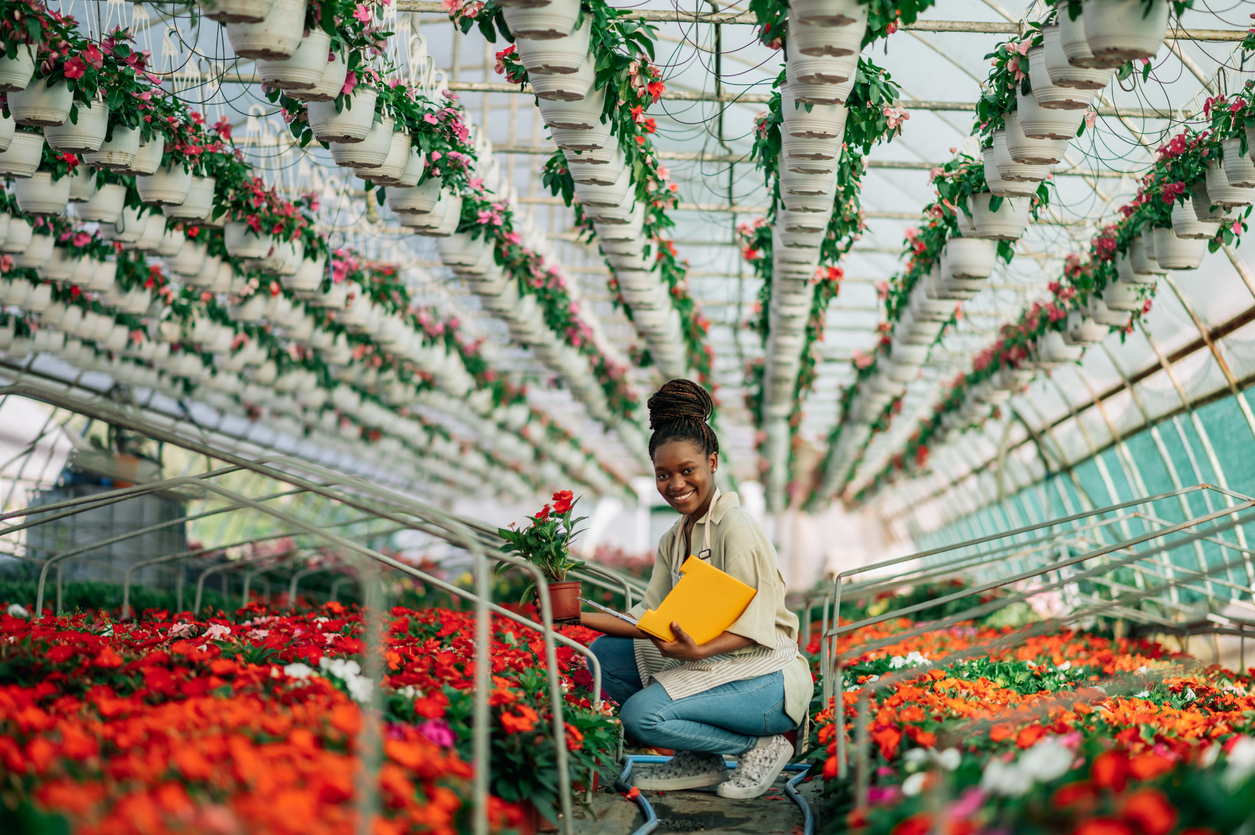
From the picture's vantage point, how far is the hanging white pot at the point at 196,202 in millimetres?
4730

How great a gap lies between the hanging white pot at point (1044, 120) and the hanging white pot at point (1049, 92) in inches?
5.2

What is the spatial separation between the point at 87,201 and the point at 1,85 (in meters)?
1.40

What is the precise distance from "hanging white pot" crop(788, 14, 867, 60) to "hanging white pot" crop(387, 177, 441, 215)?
207 cm

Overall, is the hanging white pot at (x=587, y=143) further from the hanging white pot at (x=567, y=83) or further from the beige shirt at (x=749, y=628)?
the beige shirt at (x=749, y=628)

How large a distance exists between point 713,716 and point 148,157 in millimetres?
3096

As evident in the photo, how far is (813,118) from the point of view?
365 cm

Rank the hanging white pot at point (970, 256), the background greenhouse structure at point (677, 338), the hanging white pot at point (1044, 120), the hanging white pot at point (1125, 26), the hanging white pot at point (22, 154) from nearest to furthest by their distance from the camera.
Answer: the hanging white pot at point (1125, 26), the hanging white pot at point (1044, 120), the background greenhouse structure at point (677, 338), the hanging white pot at point (22, 154), the hanging white pot at point (970, 256)

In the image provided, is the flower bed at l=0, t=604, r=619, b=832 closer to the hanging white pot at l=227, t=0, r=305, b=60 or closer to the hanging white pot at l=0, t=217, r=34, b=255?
the hanging white pot at l=227, t=0, r=305, b=60

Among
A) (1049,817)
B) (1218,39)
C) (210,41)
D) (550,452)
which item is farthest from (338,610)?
(550,452)

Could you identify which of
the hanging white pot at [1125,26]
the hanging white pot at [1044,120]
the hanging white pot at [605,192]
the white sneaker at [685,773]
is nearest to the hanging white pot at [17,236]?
the hanging white pot at [605,192]

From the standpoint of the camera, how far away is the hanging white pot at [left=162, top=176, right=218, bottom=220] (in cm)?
473

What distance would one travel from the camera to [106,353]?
9.39 m

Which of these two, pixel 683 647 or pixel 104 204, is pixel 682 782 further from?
pixel 104 204

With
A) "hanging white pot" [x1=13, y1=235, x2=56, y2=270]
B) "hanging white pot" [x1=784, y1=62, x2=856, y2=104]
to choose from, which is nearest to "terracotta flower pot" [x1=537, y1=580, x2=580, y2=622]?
"hanging white pot" [x1=784, y1=62, x2=856, y2=104]
